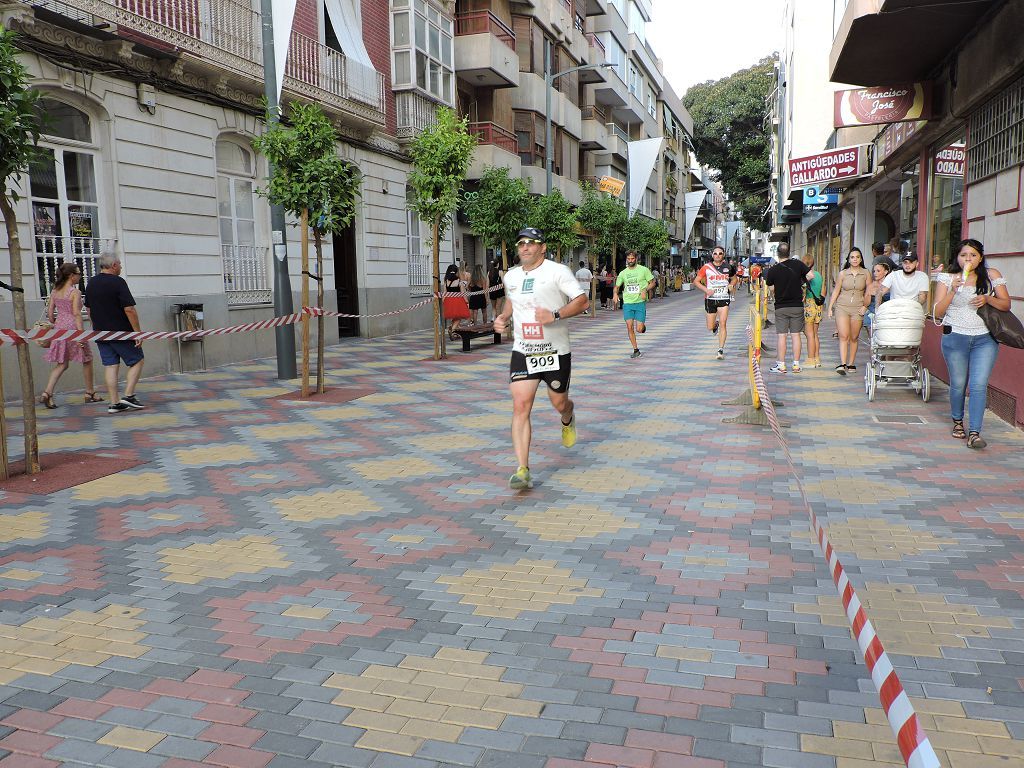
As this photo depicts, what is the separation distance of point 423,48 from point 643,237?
72.6 ft

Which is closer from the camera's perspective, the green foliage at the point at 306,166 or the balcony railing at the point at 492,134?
the green foliage at the point at 306,166

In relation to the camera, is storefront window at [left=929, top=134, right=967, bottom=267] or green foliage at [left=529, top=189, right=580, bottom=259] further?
green foliage at [left=529, top=189, right=580, bottom=259]

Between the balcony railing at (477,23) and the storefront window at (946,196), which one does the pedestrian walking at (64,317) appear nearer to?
the storefront window at (946,196)

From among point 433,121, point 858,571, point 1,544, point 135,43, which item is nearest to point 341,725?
point 858,571

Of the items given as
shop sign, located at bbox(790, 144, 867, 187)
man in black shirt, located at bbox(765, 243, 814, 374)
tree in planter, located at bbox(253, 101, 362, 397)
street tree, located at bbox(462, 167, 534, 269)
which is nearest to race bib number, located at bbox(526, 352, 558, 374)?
tree in planter, located at bbox(253, 101, 362, 397)

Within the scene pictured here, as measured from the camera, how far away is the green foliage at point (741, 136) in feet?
187

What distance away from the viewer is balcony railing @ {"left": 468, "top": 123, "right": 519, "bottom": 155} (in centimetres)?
2572

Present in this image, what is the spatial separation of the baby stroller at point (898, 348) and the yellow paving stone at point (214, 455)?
22.6 ft

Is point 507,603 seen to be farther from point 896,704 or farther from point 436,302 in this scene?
point 436,302

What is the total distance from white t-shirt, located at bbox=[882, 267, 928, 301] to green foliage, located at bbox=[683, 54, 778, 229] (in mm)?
48761

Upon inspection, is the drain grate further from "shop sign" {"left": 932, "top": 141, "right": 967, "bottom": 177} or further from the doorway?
the doorway

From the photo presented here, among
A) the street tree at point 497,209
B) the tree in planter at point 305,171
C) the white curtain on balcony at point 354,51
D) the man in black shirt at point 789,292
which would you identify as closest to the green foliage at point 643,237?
the street tree at point 497,209

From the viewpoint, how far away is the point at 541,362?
603 centimetres

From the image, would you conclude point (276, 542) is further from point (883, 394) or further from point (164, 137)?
point (164, 137)
